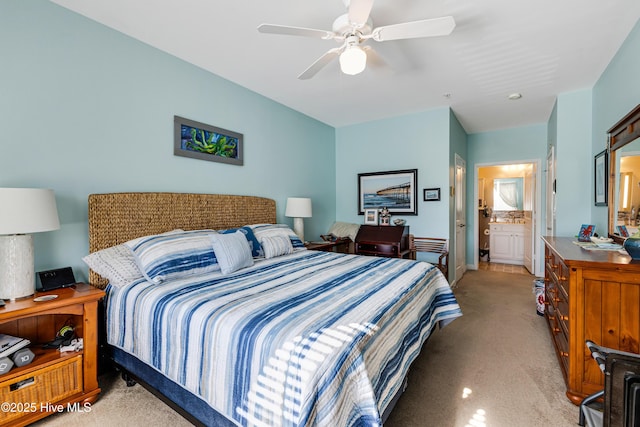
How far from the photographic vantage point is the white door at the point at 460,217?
4.66 m

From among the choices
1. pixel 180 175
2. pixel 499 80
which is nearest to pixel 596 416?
pixel 499 80

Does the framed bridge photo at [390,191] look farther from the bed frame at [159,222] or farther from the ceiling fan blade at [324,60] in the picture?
the ceiling fan blade at [324,60]

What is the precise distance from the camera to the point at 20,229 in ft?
5.07

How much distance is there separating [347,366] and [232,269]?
134cm

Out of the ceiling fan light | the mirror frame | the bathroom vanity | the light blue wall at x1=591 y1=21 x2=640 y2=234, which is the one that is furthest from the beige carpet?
the bathroom vanity

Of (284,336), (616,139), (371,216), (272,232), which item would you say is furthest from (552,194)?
(284,336)

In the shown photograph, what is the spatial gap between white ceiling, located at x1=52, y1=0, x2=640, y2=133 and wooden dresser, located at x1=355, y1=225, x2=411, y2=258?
5.65ft

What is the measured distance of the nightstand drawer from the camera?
1.48 meters

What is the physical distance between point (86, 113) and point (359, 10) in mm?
2062

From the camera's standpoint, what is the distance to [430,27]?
5.58 ft

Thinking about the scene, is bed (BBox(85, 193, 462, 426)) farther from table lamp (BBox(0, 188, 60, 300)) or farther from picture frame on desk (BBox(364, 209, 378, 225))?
picture frame on desk (BBox(364, 209, 378, 225))

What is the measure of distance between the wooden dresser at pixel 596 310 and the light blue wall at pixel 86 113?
3044 mm

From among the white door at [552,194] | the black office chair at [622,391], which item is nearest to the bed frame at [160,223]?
the black office chair at [622,391]

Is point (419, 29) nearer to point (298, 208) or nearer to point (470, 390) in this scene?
point (470, 390)
